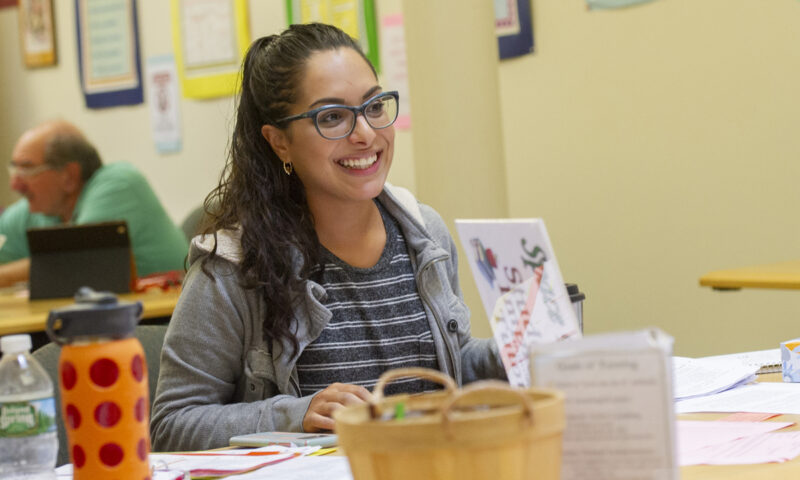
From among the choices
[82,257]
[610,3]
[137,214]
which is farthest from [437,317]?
[137,214]

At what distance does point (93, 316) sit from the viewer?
3.14ft

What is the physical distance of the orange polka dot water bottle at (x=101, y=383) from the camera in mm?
958

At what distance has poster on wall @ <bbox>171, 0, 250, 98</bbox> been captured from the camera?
4398mm

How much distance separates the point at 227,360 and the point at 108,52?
3673 mm

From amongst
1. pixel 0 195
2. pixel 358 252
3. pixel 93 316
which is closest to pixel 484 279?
pixel 93 316

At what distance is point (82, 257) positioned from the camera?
3.59 m

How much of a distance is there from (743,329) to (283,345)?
1781 mm

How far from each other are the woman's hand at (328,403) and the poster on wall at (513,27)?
6.81 feet

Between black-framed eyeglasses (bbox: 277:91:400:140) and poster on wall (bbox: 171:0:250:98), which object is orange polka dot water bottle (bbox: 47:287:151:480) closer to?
black-framed eyeglasses (bbox: 277:91:400:140)

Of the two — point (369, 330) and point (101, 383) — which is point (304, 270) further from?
point (101, 383)

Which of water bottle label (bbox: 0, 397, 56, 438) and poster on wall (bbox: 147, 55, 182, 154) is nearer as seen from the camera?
→ water bottle label (bbox: 0, 397, 56, 438)

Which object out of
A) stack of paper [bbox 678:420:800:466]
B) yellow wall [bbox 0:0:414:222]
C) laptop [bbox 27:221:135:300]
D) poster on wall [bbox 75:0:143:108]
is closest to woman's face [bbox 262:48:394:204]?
stack of paper [bbox 678:420:800:466]

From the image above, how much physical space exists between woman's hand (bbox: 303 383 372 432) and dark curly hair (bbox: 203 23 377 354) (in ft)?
0.64

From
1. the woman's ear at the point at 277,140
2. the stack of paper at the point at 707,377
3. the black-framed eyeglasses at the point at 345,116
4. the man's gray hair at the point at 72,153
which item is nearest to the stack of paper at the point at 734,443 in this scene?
the stack of paper at the point at 707,377
